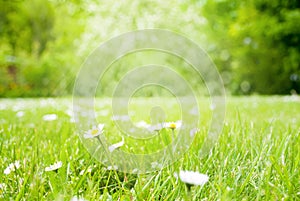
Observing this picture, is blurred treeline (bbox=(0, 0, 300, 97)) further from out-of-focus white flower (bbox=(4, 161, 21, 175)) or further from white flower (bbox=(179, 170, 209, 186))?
white flower (bbox=(179, 170, 209, 186))

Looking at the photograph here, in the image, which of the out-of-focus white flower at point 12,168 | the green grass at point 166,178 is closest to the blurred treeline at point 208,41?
the green grass at point 166,178

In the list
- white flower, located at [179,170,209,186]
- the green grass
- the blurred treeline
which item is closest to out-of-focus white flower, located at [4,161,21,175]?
the green grass

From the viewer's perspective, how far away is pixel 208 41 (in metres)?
11.0

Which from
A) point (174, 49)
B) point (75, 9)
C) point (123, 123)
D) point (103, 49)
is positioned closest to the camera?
point (123, 123)

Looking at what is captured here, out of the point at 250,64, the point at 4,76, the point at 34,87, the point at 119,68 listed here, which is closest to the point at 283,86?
the point at 250,64

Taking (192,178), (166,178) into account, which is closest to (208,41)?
(166,178)

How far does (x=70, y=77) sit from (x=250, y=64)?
5.74 metres

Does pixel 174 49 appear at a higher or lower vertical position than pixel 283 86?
higher

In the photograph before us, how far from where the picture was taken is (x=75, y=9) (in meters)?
13.5

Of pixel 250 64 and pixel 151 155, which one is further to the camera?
pixel 250 64

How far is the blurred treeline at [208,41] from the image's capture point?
30.8ft

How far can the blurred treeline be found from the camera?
9375 mm

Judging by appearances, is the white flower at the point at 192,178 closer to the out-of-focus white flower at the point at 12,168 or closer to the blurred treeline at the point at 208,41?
the out-of-focus white flower at the point at 12,168

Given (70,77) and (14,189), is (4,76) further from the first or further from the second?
(14,189)
